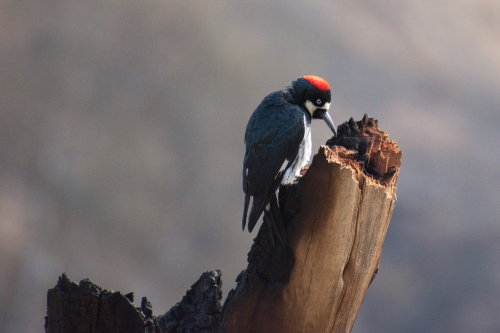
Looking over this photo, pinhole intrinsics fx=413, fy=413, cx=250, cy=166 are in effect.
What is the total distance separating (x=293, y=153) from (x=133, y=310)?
0.99 m

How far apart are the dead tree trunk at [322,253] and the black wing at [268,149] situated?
0.12 meters

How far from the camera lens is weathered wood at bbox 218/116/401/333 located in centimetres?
167

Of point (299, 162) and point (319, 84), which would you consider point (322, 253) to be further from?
point (319, 84)

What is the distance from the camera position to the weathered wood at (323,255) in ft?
5.48

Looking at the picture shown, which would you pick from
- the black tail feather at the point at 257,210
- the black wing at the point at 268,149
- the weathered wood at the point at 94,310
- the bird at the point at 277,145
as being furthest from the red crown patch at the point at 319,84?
the weathered wood at the point at 94,310

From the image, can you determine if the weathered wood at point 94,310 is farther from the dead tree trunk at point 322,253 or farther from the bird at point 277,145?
the bird at point 277,145

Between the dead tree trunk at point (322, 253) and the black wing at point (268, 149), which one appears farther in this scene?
the black wing at point (268, 149)

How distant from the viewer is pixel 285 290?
67.6 inches

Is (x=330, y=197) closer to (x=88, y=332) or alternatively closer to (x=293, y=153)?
(x=293, y=153)

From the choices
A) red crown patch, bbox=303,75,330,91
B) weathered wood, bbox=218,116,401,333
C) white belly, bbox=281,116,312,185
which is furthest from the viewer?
red crown patch, bbox=303,75,330,91

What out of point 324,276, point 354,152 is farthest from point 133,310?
point 354,152

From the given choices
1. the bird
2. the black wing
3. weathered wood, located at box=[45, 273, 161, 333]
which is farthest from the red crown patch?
weathered wood, located at box=[45, 273, 161, 333]

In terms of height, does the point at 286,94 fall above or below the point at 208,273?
above

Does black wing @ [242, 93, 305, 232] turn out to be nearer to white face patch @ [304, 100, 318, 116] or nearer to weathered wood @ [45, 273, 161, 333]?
white face patch @ [304, 100, 318, 116]
